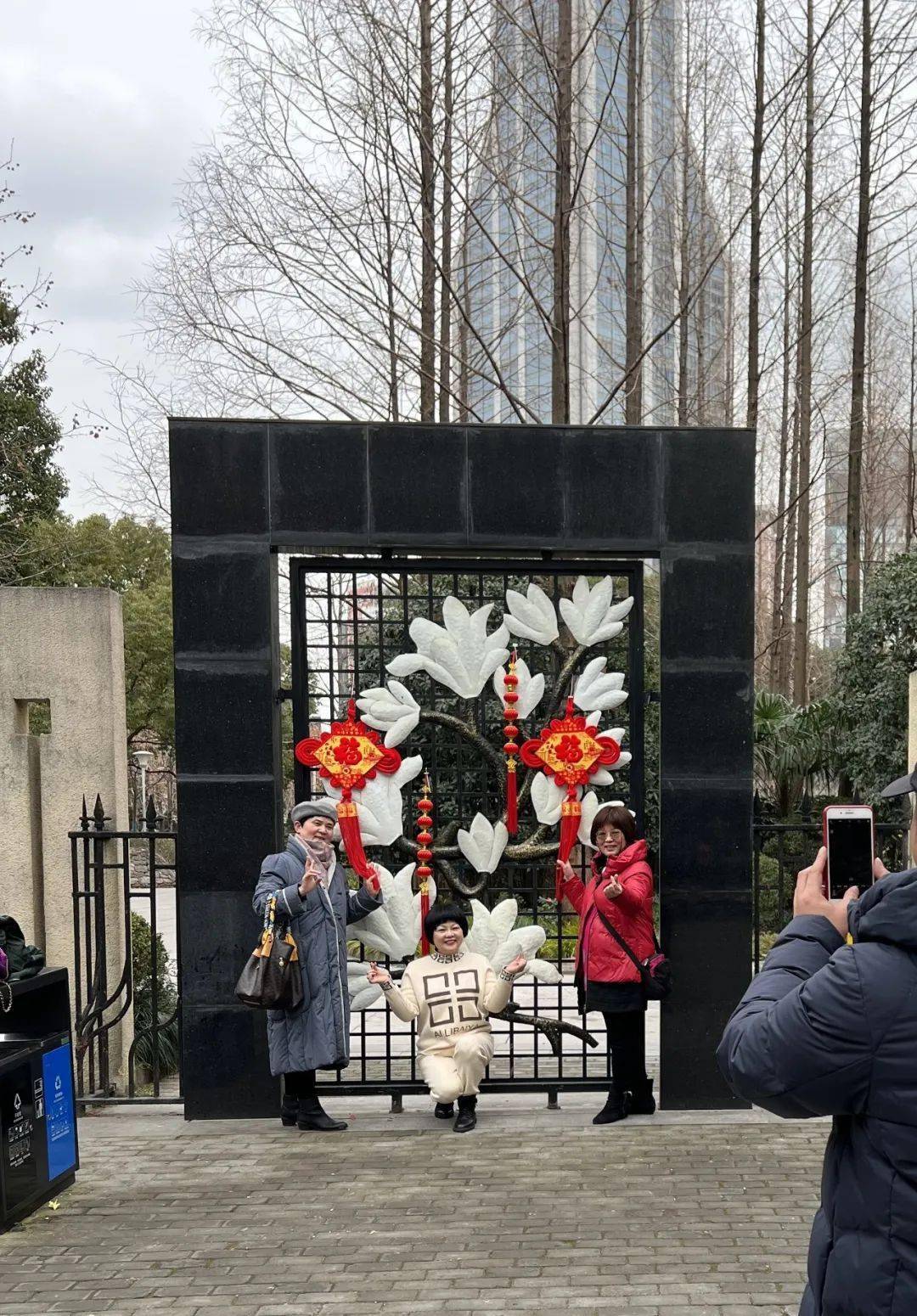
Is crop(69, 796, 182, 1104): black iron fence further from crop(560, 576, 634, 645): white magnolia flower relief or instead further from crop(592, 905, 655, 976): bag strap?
crop(560, 576, 634, 645): white magnolia flower relief

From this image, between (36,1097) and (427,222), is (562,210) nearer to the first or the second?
(427,222)

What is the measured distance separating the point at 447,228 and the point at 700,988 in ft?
31.0

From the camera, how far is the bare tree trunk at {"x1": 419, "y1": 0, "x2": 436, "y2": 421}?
12930 millimetres

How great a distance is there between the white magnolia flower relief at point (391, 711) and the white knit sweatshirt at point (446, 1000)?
1.29 meters

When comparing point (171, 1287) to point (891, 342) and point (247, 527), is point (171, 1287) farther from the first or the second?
point (891, 342)

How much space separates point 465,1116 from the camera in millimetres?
6551

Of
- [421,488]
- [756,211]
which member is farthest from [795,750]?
[421,488]

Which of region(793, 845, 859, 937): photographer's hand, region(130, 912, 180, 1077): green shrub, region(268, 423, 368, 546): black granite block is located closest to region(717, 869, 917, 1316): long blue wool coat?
region(793, 845, 859, 937): photographer's hand

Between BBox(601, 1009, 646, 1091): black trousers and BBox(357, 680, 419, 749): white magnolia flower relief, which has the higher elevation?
BBox(357, 680, 419, 749): white magnolia flower relief

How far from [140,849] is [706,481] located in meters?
25.7

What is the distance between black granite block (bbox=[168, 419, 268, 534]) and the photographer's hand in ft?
15.3

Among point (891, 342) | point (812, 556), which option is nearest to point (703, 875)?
point (891, 342)

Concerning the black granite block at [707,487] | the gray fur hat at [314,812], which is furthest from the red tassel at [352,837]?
the black granite block at [707,487]

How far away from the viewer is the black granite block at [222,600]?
6.73 metres
